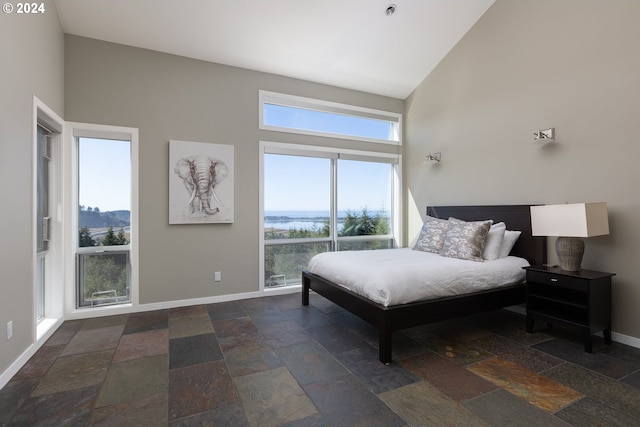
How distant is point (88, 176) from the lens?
375 cm

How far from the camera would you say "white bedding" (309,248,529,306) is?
2707 millimetres

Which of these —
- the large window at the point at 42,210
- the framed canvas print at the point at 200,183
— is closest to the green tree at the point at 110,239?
the large window at the point at 42,210

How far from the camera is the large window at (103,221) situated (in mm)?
3734

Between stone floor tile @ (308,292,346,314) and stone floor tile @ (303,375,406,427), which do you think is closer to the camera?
stone floor tile @ (303,375,406,427)

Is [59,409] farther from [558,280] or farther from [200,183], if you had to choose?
[558,280]

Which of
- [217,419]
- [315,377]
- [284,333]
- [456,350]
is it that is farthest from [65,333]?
[456,350]

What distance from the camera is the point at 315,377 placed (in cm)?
232

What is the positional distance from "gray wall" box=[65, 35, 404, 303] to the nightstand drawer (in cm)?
326

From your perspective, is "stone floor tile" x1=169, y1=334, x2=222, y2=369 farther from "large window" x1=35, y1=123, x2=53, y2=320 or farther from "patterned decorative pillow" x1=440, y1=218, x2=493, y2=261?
"patterned decorative pillow" x1=440, y1=218, x2=493, y2=261

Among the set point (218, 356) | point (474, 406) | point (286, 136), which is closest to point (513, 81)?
point (286, 136)

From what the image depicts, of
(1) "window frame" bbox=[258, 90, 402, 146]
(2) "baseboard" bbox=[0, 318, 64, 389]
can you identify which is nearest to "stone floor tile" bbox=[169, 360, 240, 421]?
(2) "baseboard" bbox=[0, 318, 64, 389]

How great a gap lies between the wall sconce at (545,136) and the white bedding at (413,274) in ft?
4.29

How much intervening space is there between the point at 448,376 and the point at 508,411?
0.46 metres

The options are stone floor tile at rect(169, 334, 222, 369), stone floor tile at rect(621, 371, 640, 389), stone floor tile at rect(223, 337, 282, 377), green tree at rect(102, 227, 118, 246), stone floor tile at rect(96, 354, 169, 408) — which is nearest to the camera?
stone floor tile at rect(96, 354, 169, 408)
